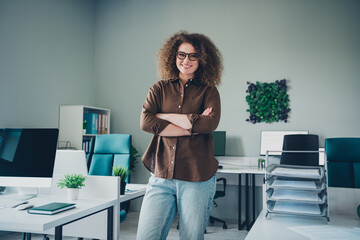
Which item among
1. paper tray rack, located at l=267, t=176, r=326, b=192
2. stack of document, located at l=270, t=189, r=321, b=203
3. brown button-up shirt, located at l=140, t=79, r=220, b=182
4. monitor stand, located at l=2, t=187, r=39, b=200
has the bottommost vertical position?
monitor stand, located at l=2, t=187, r=39, b=200

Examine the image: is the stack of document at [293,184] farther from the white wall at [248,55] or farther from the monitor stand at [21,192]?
the white wall at [248,55]

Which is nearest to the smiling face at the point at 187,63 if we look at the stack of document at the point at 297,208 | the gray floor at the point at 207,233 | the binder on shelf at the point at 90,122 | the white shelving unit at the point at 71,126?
the stack of document at the point at 297,208

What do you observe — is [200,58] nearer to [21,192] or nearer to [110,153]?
[21,192]

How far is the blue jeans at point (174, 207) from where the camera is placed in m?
1.32

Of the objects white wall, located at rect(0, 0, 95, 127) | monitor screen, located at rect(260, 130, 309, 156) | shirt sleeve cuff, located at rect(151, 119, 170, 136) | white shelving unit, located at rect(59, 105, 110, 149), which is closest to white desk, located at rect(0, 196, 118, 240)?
shirt sleeve cuff, located at rect(151, 119, 170, 136)

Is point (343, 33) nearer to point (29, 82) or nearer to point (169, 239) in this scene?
point (169, 239)

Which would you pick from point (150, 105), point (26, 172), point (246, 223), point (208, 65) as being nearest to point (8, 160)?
point (26, 172)

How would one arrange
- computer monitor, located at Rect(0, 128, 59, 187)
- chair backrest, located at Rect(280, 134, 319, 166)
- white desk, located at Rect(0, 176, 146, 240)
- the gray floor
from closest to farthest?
1. white desk, located at Rect(0, 176, 146, 240)
2. computer monitor, located at Rect(0, 128, 59, 187)
3. chair backrest, located at Rect(280, 134, 319, 166)
4. the gray floor

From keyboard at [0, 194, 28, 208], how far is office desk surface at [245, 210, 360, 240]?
51.4 inches

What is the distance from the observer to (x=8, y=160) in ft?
6.12

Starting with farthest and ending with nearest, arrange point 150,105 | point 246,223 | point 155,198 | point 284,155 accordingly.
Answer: point 246,223
point 284,155
point 150,105
point 155,198

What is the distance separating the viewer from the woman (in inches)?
52.8

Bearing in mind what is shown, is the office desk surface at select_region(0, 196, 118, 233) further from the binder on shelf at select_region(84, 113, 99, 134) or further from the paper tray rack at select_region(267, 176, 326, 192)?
the binder on shelf at select_region(84, 113, 99, 134)

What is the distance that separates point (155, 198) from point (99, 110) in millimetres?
3882
